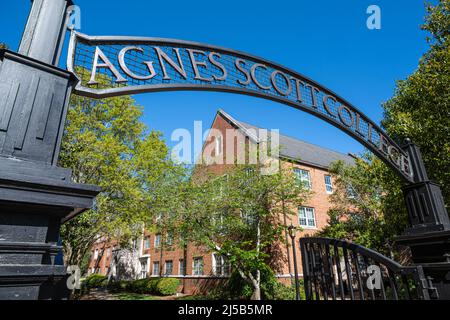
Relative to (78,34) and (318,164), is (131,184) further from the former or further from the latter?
(318,164)

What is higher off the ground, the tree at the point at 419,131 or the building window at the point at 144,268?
the tree at the point at 419,131

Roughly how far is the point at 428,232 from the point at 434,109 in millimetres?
10321

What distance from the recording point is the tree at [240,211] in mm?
16078

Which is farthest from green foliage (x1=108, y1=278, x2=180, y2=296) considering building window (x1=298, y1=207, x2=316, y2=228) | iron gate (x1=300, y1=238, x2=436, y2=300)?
iron gate (x1=300, y1=238, x2=436, y2=300)

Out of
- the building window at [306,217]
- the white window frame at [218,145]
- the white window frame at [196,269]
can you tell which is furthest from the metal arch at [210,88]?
the white window frame at [218,145]

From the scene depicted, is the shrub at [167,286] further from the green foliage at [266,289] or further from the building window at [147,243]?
the building window at [147,243]

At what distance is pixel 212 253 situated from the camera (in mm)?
21172

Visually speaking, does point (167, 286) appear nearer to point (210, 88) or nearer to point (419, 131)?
point (419, 131)

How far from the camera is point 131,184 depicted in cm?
1427

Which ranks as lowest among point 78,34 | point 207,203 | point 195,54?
point 78,34

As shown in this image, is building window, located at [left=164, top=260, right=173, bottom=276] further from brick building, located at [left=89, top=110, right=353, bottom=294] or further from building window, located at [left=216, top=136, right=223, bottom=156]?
building window, located at [left=216, top=136, right=223, bottom=156]

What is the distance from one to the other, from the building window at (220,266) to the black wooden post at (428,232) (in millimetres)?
16303
